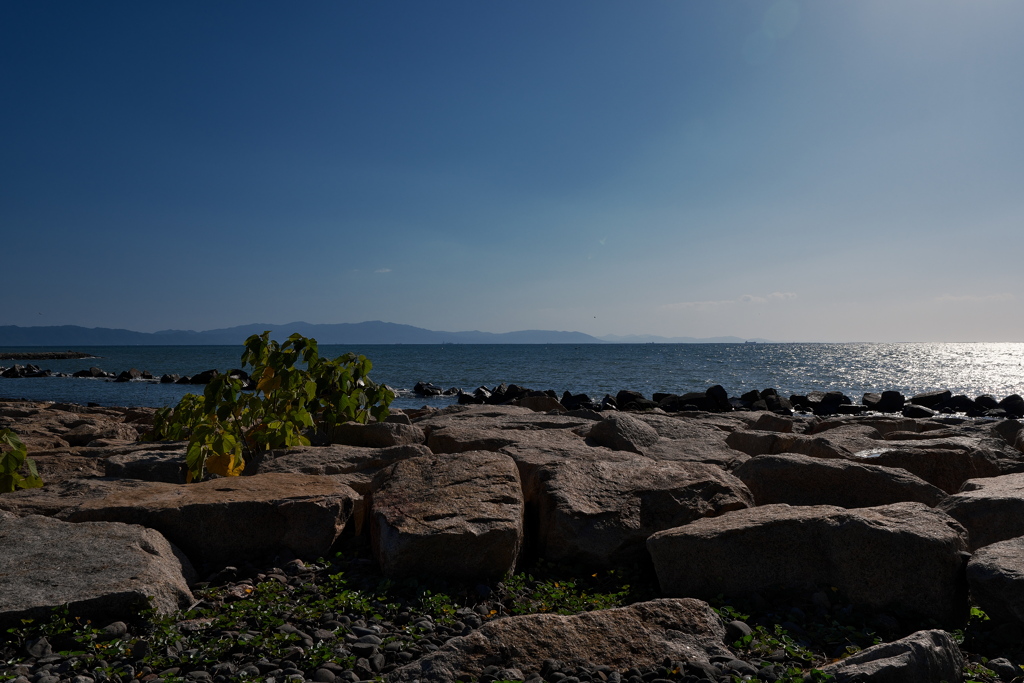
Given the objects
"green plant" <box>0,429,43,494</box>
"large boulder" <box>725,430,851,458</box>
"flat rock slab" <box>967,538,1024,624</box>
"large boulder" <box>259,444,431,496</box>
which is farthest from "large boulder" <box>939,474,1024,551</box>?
"green plant" <box>0,429,43,494</box>

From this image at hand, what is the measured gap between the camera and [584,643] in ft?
9.34

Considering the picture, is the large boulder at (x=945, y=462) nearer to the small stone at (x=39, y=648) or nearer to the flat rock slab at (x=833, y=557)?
the flat rock slab at (x=833, y=557)

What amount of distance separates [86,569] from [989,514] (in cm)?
592

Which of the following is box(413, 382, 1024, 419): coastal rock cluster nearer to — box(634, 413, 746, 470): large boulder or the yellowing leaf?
box(634, 413, 746, 470): large boulder

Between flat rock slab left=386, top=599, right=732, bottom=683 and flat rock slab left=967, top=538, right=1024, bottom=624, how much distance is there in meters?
1.50

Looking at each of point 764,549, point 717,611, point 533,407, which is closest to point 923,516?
point 764,549

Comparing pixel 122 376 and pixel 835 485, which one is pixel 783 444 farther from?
pixel 122 376

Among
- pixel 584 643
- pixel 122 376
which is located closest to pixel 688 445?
pixel 584 643

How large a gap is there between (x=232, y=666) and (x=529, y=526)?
94.2 inches

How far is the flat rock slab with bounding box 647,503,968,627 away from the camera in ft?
11.3

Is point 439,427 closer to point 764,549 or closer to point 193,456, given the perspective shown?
point 193,456

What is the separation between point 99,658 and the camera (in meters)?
2.81

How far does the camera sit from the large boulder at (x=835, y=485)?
4.89m

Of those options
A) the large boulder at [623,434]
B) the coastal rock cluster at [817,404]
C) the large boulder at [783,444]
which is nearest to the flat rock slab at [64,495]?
the large boulder at [623,434]
